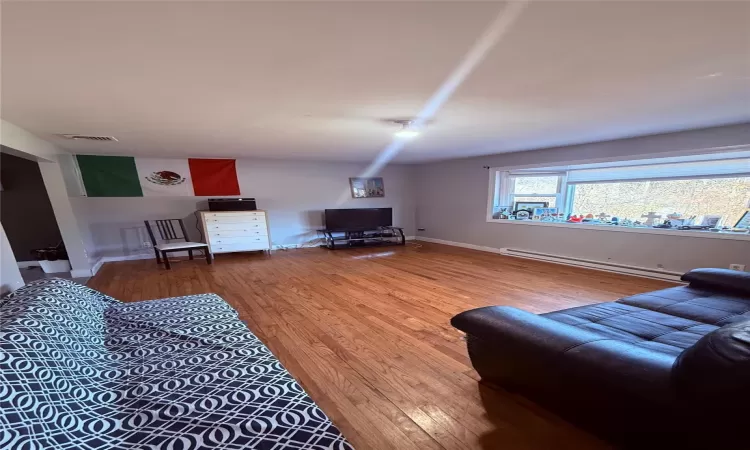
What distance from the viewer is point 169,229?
5180 millimetres

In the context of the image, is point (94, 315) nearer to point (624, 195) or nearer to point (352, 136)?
point (352, 136)

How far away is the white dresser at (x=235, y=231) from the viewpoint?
16.6 ft

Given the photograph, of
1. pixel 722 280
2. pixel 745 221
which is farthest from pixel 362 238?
pixel 745 221

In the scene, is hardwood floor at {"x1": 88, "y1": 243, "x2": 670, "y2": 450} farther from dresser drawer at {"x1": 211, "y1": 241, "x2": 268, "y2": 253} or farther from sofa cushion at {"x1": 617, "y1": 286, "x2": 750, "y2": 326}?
sofa cushion at {"x1": 617, "y1": 286, "x2": 750, "y2": 326}

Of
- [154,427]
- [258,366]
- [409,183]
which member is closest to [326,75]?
[258,366]

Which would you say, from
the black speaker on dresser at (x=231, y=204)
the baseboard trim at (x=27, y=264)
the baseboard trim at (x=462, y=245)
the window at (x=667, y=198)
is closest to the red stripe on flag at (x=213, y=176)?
the black speaker on dresser at (x=231, y=204)

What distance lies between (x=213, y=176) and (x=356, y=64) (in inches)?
193

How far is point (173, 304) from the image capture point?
2137 millimetres

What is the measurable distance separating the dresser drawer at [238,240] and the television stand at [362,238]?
4.12 ft

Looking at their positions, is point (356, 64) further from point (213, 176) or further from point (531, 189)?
point (213, 176)

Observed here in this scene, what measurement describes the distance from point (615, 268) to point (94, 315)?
17.8 ft

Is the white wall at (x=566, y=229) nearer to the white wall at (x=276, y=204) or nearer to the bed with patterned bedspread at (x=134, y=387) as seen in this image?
the white wall at (x=276, y=204)

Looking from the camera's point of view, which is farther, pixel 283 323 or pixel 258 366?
pixel 283 323

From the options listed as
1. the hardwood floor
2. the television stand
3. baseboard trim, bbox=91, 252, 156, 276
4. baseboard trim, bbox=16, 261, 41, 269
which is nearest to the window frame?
the hardwood floor
